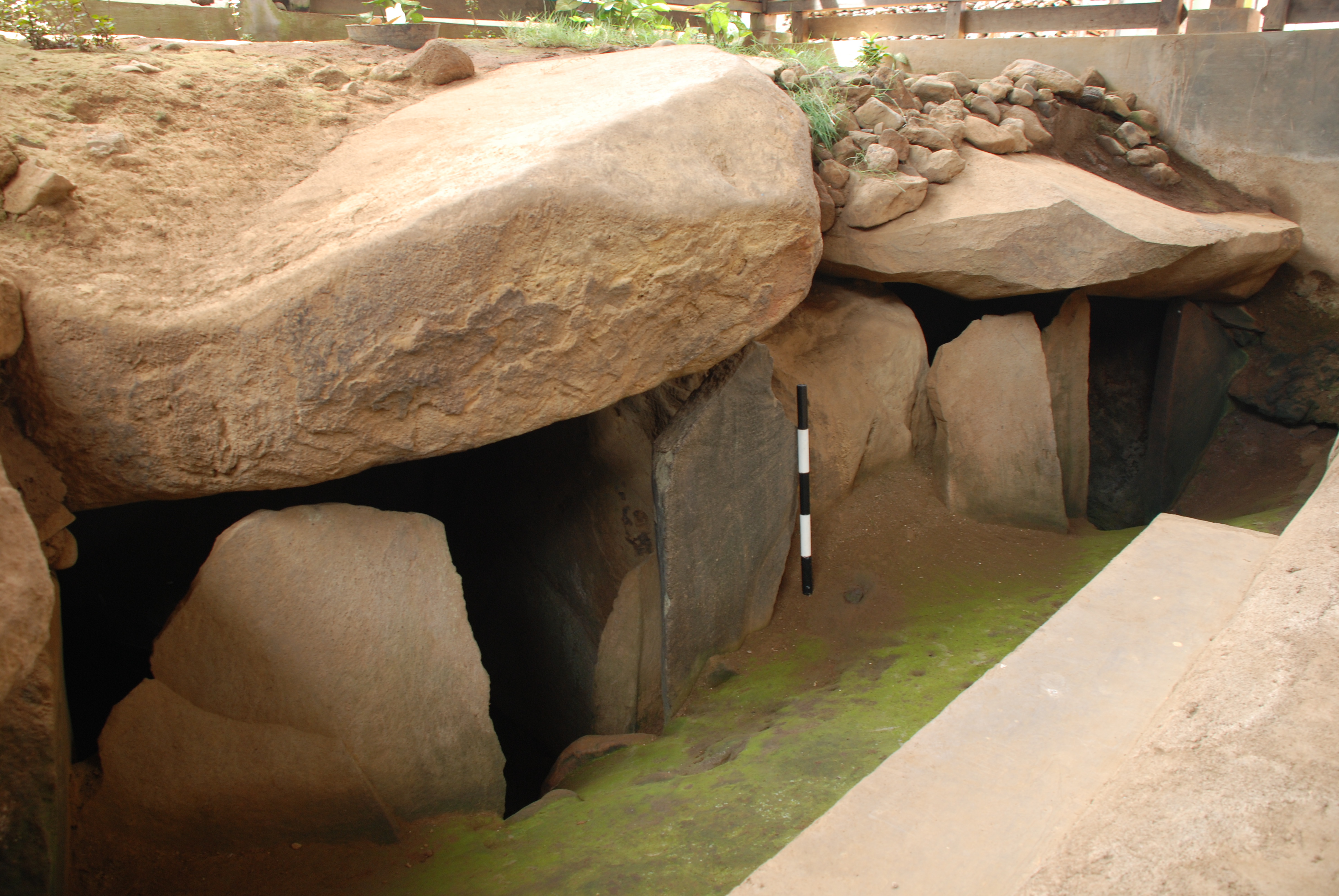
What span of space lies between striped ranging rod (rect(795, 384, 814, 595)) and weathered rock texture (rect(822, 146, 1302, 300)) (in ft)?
2.35

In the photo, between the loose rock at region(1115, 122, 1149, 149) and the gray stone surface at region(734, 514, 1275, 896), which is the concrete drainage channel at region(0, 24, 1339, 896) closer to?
the gray stone surface at region(734, 514, 1275, 896)

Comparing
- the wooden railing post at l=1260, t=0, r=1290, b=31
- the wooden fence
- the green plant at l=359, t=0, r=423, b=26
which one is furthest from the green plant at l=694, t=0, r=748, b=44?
the wooden railing post at l=1260, t=0, r=1290, b=31

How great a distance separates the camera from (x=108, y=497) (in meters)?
2.10

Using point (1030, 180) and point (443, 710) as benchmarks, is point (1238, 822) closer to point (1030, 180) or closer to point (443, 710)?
point (443, 710)

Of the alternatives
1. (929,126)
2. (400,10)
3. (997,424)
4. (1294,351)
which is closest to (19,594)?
(400,10)

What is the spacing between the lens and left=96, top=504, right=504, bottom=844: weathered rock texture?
216cm

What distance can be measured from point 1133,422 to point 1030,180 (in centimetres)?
189

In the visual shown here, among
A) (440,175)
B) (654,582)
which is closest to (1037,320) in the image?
(654,582)

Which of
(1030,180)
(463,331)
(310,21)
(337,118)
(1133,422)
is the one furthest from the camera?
(1133,422)

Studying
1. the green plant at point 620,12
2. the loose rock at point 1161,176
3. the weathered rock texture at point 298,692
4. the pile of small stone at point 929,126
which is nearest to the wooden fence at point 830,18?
the green plant at point 620,12

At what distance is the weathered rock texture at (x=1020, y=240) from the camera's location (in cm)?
359

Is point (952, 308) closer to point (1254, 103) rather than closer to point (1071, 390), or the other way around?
point (1071, 390)

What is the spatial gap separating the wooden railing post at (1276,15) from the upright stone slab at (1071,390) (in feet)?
5.84

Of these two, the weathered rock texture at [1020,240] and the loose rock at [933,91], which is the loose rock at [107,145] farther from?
the loose rock at [933,91]
